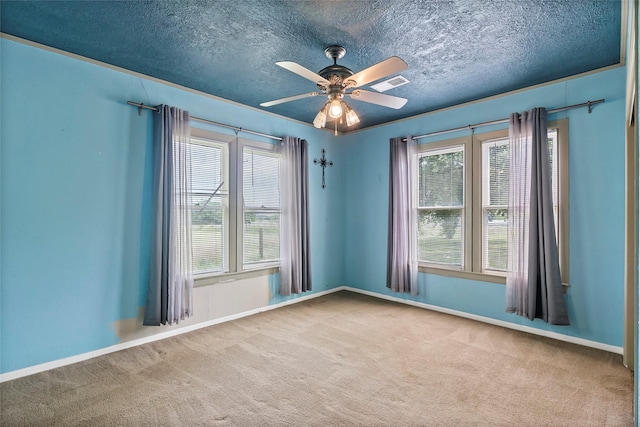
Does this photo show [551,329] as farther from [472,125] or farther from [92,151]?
[92,151]

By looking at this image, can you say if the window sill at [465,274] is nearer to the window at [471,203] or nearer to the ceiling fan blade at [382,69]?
the window at [471,203]

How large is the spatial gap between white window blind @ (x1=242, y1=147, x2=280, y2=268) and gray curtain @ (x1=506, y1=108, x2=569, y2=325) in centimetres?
288

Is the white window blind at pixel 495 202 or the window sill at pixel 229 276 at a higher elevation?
the white window blind at pixel 495 202

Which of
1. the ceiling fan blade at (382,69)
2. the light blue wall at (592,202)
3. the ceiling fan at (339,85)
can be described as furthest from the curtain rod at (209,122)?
the light blue wall at (592,202)

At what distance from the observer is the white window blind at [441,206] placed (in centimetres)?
411

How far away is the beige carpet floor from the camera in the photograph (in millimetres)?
2076

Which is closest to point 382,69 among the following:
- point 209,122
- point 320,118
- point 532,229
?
point 320,118

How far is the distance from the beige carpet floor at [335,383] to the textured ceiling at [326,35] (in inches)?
106

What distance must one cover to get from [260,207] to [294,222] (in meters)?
0.52

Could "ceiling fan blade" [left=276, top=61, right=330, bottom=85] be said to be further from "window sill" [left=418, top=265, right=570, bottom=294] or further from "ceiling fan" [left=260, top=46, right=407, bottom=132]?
"window sill" [left=418, top=265, right=570, bottom=294]

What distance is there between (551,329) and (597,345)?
0.37 meters

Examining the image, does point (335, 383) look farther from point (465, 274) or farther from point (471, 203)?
point (471, 203)

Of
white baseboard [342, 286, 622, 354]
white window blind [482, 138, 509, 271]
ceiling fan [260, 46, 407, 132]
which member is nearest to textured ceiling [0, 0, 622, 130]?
ceiling fan [260, 46, 407, 132]

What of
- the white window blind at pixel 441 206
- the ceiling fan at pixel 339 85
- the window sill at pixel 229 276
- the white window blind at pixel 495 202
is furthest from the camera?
the white window blind at pixel 441 206
